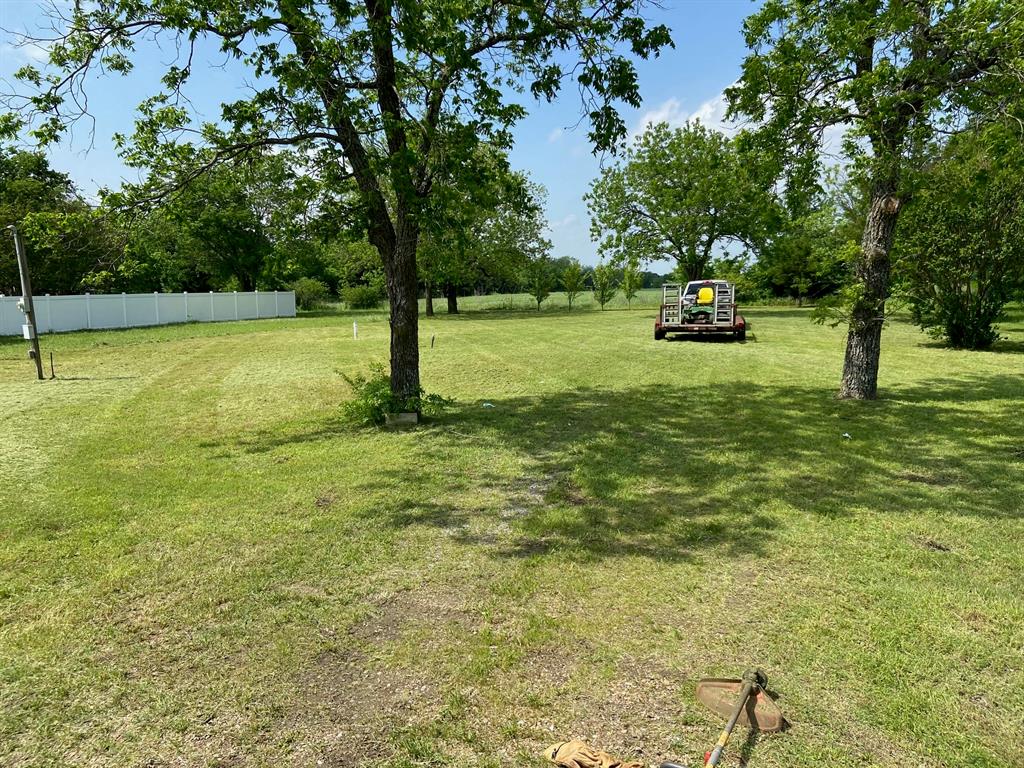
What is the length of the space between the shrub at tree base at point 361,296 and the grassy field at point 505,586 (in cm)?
3496

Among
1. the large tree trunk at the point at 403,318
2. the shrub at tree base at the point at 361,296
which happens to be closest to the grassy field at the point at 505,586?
the large tree trunk at the point at 403,318

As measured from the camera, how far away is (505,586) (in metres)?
3.67

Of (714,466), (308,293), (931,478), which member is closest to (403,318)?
(714,466)

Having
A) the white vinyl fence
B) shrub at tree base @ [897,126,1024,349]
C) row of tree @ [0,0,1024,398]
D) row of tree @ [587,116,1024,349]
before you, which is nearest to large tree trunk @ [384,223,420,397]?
row of tree @ [0,0,1024,398]

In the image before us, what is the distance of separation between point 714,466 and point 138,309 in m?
30.3

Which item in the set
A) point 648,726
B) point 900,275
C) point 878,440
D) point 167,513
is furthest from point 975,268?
point 167,513

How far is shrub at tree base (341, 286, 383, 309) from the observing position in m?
42.0

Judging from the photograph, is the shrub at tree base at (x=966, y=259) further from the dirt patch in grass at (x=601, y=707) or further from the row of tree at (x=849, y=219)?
the dirt patch in grass at (x=601, y=707)

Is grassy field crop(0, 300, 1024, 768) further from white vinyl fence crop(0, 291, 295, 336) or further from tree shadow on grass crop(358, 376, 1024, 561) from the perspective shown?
white vinyl fence crop(0, 291, 295, 336)

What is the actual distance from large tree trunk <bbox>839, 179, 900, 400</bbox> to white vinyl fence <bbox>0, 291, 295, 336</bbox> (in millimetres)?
25542

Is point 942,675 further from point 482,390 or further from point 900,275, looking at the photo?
point 900,275

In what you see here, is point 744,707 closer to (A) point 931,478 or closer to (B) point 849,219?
(A) point 931,478

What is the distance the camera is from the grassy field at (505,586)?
246cm

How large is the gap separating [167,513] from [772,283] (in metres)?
45.3
